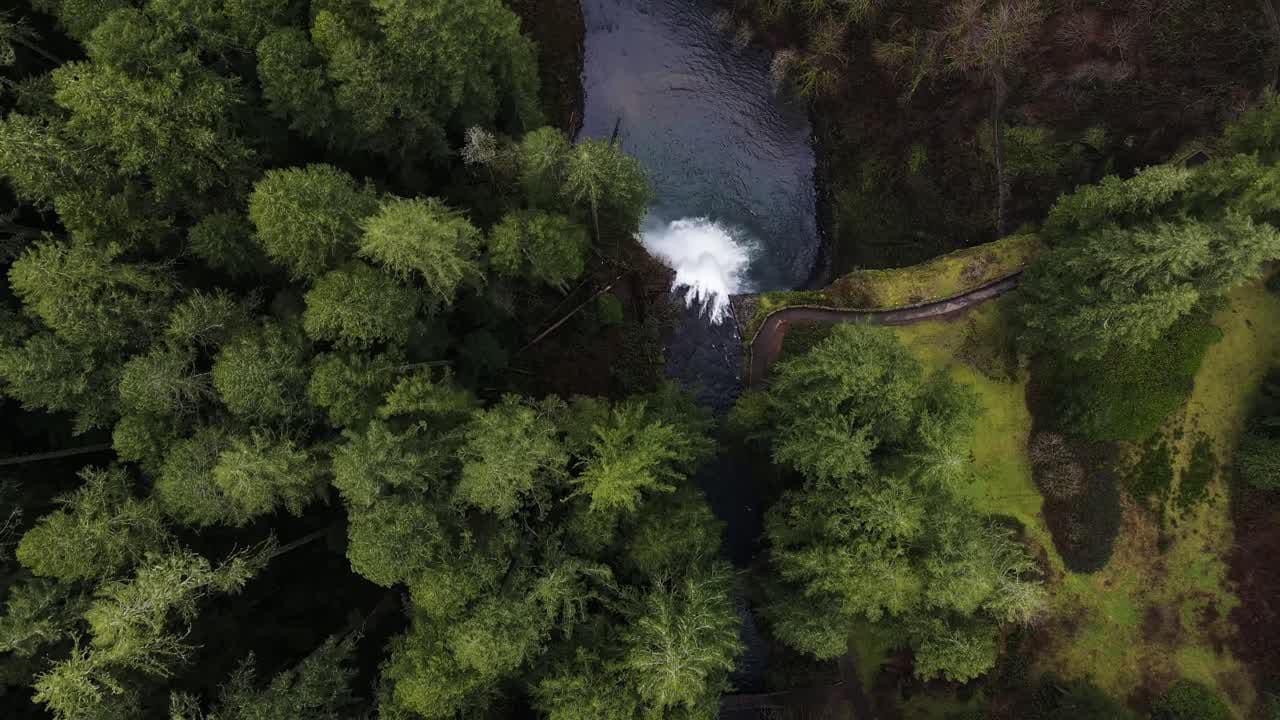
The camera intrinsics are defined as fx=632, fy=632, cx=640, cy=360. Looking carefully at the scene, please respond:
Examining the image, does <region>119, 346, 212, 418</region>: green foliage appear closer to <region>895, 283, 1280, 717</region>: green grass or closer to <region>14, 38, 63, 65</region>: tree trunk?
<region>14, 38, 63, 65</region>: tree trunk

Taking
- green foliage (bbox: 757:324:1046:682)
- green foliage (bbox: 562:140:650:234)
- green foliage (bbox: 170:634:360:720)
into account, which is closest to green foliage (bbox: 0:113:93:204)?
green foliage (bbox: 562:140:650:234)

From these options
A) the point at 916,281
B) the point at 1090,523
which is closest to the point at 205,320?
the point at 916,281

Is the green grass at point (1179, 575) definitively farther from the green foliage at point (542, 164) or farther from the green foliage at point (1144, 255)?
the green foliage at point (542, 164)

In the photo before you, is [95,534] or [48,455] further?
[48,455]

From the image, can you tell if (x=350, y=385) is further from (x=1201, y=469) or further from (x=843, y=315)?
(x=1201, y=469)

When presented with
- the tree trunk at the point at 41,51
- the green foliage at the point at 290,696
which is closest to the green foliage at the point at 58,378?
the tree trunk at the point at 41,51

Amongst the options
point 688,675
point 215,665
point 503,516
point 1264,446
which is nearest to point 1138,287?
point 1264,446

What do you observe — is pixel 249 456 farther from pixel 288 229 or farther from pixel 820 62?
pixel 820 62

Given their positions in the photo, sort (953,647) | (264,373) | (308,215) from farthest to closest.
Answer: (953,647)
(308,215)
(264,373)
